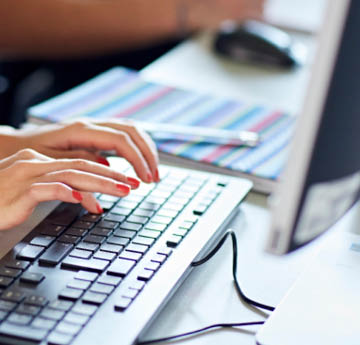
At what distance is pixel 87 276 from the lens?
2.19 feet

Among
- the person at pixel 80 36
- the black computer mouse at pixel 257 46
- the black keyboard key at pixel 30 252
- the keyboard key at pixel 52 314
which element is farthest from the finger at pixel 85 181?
the person at pixel 80 36

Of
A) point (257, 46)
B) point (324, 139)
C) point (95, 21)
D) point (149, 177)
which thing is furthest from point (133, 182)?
point (95, 21)

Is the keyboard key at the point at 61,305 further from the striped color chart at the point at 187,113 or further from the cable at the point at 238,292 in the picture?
the striped color chart at the point at 187,113

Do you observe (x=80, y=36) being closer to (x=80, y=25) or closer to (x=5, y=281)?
(x=80, y=25)

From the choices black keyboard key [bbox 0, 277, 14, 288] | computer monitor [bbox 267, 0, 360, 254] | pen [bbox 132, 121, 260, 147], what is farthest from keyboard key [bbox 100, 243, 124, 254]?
pen [bbox 132, 121, 260, 147]

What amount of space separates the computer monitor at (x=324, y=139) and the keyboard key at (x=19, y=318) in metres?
0.22

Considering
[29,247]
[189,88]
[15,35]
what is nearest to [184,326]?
[29,247]

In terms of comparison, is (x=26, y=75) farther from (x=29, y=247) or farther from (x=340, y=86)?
(x=340, y=86)

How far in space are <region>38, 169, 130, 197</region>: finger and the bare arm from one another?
2.89 feet

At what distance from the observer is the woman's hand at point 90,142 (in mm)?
907

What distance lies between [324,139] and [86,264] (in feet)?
0.93

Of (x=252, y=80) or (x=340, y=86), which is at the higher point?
(x=340, y=86)

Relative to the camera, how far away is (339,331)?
2.10 ft

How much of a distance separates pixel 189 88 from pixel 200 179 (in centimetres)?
41
